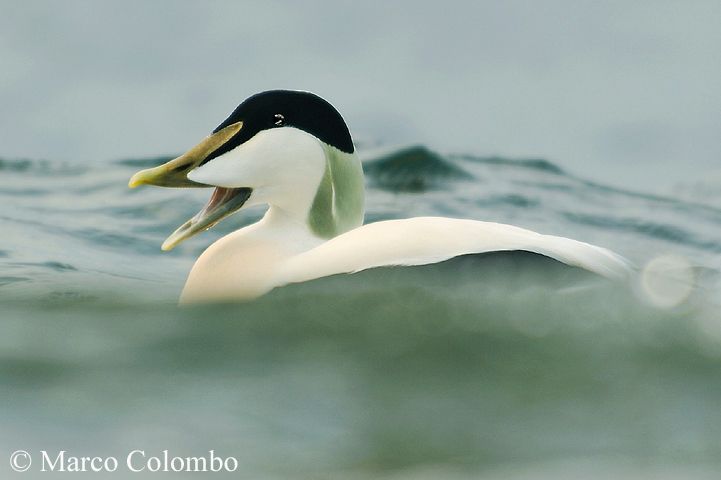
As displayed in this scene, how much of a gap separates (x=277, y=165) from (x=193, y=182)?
0.29 meters

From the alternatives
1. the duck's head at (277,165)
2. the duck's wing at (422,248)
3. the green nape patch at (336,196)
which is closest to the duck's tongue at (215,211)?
the duck's head at (277,165)

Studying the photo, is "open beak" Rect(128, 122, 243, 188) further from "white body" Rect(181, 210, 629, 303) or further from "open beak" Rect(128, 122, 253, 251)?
"white body" Rect(181, 210, 629, 303)

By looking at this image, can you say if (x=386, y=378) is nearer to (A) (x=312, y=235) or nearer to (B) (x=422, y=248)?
(B) (x=422, y=248)

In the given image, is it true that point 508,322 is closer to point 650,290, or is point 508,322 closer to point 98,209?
point 650,290

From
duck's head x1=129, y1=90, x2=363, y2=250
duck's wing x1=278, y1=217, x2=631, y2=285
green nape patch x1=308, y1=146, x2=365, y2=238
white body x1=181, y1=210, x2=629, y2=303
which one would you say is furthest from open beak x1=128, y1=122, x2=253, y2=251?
duck's wing x1=278, y1=217, x2=631, y2=285

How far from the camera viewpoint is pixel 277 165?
4.61 metres

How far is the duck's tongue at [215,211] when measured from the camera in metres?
4.56

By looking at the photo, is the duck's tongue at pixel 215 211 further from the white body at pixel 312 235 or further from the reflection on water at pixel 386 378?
the reflection on water at pixel 386 378

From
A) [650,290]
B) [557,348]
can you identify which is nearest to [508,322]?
[557,348]

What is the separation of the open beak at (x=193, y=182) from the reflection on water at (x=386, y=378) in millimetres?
274

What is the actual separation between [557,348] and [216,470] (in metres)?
1.13

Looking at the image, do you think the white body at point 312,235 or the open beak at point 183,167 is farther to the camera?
the open beak at point 183,167

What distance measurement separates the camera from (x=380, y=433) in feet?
10.6

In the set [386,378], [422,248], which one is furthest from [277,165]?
[386,378]
